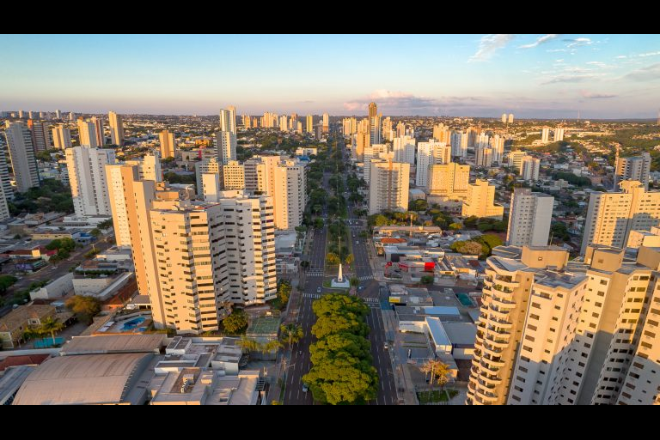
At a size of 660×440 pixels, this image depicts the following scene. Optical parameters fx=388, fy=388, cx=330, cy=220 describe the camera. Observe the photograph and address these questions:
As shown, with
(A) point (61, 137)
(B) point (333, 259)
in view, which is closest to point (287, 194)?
(B) point (333, 259)

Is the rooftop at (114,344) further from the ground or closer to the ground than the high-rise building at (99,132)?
closer to the ground

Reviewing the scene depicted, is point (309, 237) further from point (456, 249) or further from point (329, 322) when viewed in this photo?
point (329, 322)

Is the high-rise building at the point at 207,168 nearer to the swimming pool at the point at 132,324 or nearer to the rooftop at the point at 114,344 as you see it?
the swimming pool at the point at 132,324

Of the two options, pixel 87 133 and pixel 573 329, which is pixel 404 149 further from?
pixel 573 329

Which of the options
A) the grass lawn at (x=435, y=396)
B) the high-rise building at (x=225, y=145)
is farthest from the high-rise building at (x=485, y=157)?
the grass lawn at (x=435, y=396)

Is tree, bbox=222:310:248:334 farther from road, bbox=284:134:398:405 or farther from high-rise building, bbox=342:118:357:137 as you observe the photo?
high-rise building, bbox=342:118:357:137
